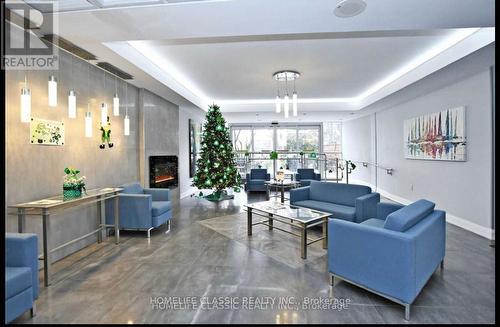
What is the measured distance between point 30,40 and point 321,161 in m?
10.8

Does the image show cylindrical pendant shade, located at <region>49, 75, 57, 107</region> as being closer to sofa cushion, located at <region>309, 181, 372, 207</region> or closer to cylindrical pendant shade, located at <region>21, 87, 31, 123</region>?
cylindrical pendant shade, located at <region>21, 87, 31, 123</region>

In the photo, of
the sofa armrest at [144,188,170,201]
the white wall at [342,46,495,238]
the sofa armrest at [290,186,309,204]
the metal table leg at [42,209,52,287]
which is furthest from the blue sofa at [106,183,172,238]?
the white wall at [342,46,495,238]

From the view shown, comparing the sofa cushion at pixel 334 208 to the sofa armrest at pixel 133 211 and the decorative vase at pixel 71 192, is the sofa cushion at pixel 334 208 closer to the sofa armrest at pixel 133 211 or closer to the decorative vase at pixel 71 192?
the sofa armrest at pixel 133 211

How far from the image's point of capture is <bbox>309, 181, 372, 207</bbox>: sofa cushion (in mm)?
4635

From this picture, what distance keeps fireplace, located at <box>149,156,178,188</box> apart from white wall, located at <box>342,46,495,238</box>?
5.57 m

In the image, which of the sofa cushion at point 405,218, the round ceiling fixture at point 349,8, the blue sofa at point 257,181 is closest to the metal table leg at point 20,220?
the sofa cushion at point 405,218

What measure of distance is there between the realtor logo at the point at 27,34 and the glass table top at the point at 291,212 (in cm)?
335

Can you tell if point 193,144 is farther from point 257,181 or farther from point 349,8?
point 349,8

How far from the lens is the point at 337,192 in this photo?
488 cm

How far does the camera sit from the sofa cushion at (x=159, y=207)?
4316mm

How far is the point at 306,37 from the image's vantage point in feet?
12.3

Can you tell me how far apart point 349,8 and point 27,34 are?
340 centimetres

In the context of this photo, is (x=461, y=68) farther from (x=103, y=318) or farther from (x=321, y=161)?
(x=321, y=161)

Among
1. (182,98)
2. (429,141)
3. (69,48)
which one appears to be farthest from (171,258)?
(429,141)
